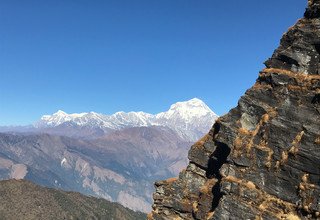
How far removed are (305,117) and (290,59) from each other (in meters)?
6.83

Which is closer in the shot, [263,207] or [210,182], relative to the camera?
[263,207]

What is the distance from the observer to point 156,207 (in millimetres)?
47062

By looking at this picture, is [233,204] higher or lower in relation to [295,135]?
lower

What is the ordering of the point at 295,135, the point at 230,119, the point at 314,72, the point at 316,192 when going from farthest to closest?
the point at 230,119 < the point at 314,72 < the point at 295,135 < the point at 316,192

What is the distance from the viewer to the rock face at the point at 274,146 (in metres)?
33.7

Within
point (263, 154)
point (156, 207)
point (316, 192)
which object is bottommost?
point (156, 207)

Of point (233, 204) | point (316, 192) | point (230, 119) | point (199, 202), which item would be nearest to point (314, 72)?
point (230, 119)

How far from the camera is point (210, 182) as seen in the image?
141 feet

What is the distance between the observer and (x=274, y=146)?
117ft

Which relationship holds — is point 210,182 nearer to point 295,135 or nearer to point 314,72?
point 295,135

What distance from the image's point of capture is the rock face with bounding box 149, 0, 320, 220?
33719mm

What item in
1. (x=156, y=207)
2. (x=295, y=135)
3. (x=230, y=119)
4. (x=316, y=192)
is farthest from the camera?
(x=156, y=207)

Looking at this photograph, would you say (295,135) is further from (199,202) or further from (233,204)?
(199,202)

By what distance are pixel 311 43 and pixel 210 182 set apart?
54.8 feet
